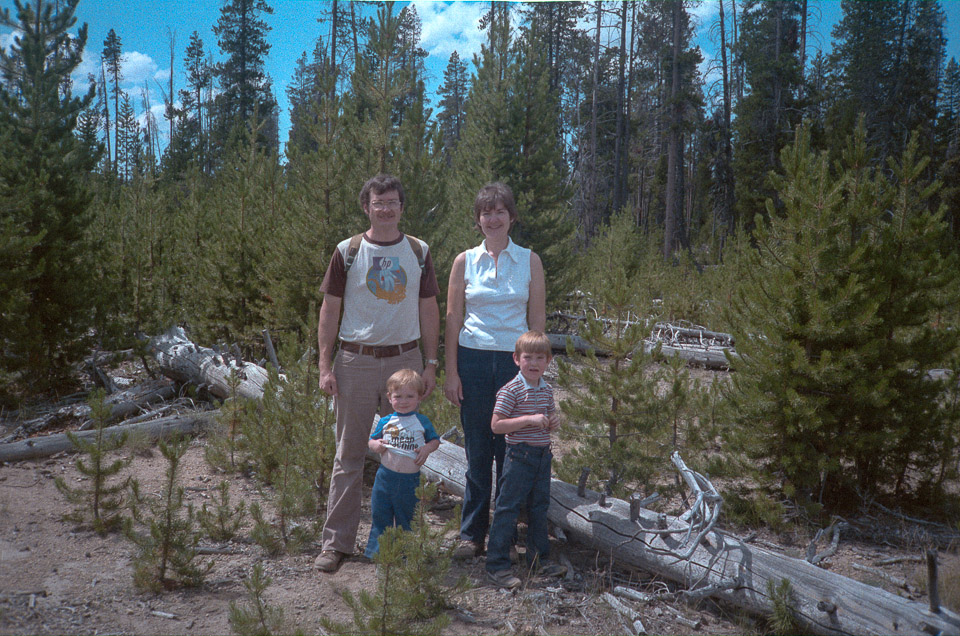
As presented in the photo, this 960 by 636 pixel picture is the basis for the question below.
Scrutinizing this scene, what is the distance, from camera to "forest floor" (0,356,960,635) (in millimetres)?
2848

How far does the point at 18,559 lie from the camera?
334cm

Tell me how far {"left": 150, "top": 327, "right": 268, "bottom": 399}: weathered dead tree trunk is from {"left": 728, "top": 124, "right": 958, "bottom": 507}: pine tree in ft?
15.4

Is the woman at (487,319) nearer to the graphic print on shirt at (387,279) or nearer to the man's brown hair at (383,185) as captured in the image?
the graphic print on shirt at (387,279)

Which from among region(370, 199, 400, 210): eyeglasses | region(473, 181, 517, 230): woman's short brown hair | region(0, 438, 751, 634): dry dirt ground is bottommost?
region(0, 438, 751, 634): dry dirt ground

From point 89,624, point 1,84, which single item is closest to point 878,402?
point 89,624

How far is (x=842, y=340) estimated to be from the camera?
13.9 feet

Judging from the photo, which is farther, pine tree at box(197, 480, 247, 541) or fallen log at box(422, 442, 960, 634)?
pine tree at box(197, 480, 247, 541)

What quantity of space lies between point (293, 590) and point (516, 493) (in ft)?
4.38

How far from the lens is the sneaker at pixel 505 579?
10.6 feet

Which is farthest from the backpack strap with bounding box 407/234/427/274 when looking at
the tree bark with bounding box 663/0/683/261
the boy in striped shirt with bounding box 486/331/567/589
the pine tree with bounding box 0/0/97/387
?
the tree bark with bounding box 663/0/683/261

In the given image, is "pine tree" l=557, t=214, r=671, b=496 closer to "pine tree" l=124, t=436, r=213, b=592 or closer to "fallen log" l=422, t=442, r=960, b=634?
"fallen log" l=422, t=442, r=960, b=634

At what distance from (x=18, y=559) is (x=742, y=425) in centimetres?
476

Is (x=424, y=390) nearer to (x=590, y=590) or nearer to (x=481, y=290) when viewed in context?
(x=481, y=290)

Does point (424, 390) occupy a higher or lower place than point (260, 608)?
higher
